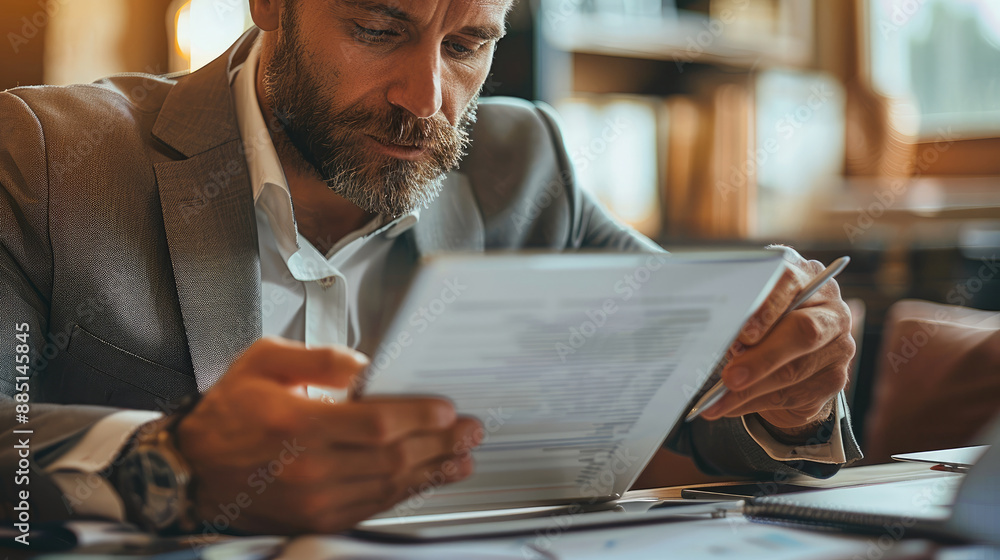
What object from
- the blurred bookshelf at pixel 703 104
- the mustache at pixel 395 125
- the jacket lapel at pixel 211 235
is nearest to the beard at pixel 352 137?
the mustache at pixel 395 125

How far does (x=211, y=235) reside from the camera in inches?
41.0

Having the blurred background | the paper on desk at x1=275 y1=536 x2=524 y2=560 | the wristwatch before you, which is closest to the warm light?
the blurred background

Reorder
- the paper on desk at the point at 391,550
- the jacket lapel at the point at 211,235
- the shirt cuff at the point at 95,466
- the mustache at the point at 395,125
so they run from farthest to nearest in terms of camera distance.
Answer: the mustache at the point at 395,125, the jacket lapel at the point at 211,235, the shirt cuff at the point at 95,466, the paper on desk at the point at 391,550

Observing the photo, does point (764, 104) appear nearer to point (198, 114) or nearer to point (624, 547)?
point (198, 114)

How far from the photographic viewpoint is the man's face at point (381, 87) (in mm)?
1060

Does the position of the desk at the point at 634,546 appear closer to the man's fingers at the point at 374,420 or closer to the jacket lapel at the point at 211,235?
the man's fingers at the point at 374,420

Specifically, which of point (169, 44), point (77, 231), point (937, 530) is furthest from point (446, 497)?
point (169, 44)

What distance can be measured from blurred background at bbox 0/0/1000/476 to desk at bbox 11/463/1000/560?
1138 mm

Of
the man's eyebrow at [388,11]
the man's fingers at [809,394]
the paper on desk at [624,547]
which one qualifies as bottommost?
the man's fingers at [809,394]

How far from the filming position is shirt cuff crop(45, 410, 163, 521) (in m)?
0.61

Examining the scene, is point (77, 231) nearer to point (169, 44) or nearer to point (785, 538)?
point (785, 538)

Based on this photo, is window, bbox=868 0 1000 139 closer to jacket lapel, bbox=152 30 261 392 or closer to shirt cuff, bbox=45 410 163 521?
jacket lapel, bbox=152 30 261 392

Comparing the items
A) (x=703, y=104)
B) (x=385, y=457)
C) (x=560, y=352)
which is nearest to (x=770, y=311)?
(x=560, y=352)

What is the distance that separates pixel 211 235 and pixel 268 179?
0.13 m
